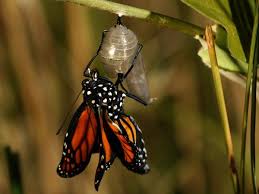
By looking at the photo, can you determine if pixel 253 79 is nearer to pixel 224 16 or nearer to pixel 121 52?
pixel 224 16

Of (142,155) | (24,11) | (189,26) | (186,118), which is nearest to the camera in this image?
(189,26)

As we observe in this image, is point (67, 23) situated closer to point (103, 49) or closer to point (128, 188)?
point (128, 188)

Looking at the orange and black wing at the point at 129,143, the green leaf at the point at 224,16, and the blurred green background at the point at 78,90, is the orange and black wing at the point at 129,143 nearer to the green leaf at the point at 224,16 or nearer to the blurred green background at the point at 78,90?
the green leaf at the point at 224,16

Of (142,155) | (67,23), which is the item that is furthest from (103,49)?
(67,23)

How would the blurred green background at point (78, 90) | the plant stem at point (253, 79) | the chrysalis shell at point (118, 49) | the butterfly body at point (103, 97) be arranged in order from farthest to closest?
the blurred green background at point (78, 90) → the butterfly body at point (103, 97) → the chrysalis shell at point (118, 49) → the plant stem at point (253, 79)

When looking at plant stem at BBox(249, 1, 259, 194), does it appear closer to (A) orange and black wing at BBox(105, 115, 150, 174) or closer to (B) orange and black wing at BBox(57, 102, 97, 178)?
(A) orange and black wing at BBox(105, 115, 150, 174)

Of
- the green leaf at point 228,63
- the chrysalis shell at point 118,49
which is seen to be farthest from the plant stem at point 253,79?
the chrysalis shell at point 118,49
